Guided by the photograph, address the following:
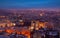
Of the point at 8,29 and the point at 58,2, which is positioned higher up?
the point at 58,2

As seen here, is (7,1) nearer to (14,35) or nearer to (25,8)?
(25,8)

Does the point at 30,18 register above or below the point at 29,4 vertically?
below

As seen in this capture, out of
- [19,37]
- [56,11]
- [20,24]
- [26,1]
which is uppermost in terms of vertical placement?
[26,1]

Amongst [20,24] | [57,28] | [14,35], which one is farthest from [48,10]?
[14,35]

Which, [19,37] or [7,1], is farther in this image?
[7,1]

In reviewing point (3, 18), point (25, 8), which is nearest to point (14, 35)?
point (3, 18)

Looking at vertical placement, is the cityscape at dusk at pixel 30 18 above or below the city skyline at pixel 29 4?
below

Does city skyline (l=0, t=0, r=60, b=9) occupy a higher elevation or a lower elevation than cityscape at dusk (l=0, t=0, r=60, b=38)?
higher
